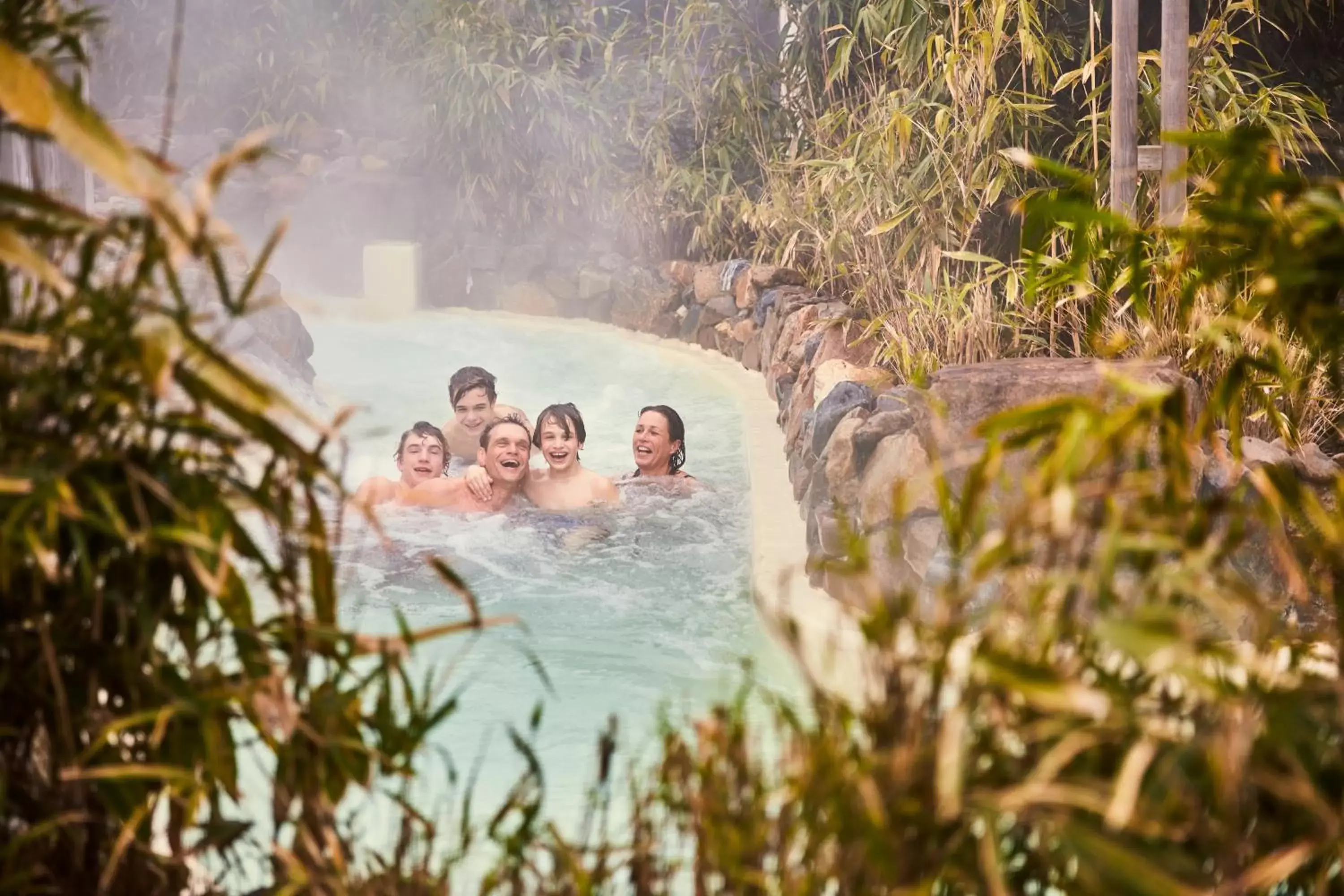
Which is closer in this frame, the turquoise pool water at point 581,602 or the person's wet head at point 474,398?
the turquoise pool water at point 581,602

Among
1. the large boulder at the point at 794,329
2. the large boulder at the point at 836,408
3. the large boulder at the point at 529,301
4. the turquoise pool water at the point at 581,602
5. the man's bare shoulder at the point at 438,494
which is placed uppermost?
the large boulder at the point at 529,301

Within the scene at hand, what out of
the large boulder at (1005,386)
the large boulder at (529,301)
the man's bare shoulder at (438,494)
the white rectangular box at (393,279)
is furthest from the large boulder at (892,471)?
the white rectangular box at (393,279)

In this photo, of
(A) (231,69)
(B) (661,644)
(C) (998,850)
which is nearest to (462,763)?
(B) (661,644)

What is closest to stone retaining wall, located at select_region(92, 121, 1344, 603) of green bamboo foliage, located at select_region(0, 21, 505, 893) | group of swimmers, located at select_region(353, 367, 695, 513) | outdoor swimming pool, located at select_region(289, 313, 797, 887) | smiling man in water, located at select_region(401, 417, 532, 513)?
green bamboo foliage, located at select_region(0, 21, 505, 893)

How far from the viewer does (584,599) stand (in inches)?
159

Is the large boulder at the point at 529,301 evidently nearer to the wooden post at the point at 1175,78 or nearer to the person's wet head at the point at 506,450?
the person's wet head at the point at 506,450

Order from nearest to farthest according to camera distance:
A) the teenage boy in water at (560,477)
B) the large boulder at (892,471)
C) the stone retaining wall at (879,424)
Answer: the stone retaining wall at (879,424), the large boulder at (892,471), the teenage boy in water at (560,477)

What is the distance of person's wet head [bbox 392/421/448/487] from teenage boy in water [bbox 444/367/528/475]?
9.0 inches

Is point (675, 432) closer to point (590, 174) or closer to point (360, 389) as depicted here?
point (360, 389)

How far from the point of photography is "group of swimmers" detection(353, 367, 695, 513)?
4582mm

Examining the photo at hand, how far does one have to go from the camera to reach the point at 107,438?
0.85m

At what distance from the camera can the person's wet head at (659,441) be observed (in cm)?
484

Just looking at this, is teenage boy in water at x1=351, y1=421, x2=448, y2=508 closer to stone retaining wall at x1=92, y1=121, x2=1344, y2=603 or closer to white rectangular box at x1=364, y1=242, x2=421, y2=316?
stone retaining wall at x1=92, y1=121, x2=1344, y2=603

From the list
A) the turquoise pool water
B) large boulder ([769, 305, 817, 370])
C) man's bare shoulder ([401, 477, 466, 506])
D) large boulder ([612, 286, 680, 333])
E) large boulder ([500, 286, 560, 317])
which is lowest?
the turquoise pool water
